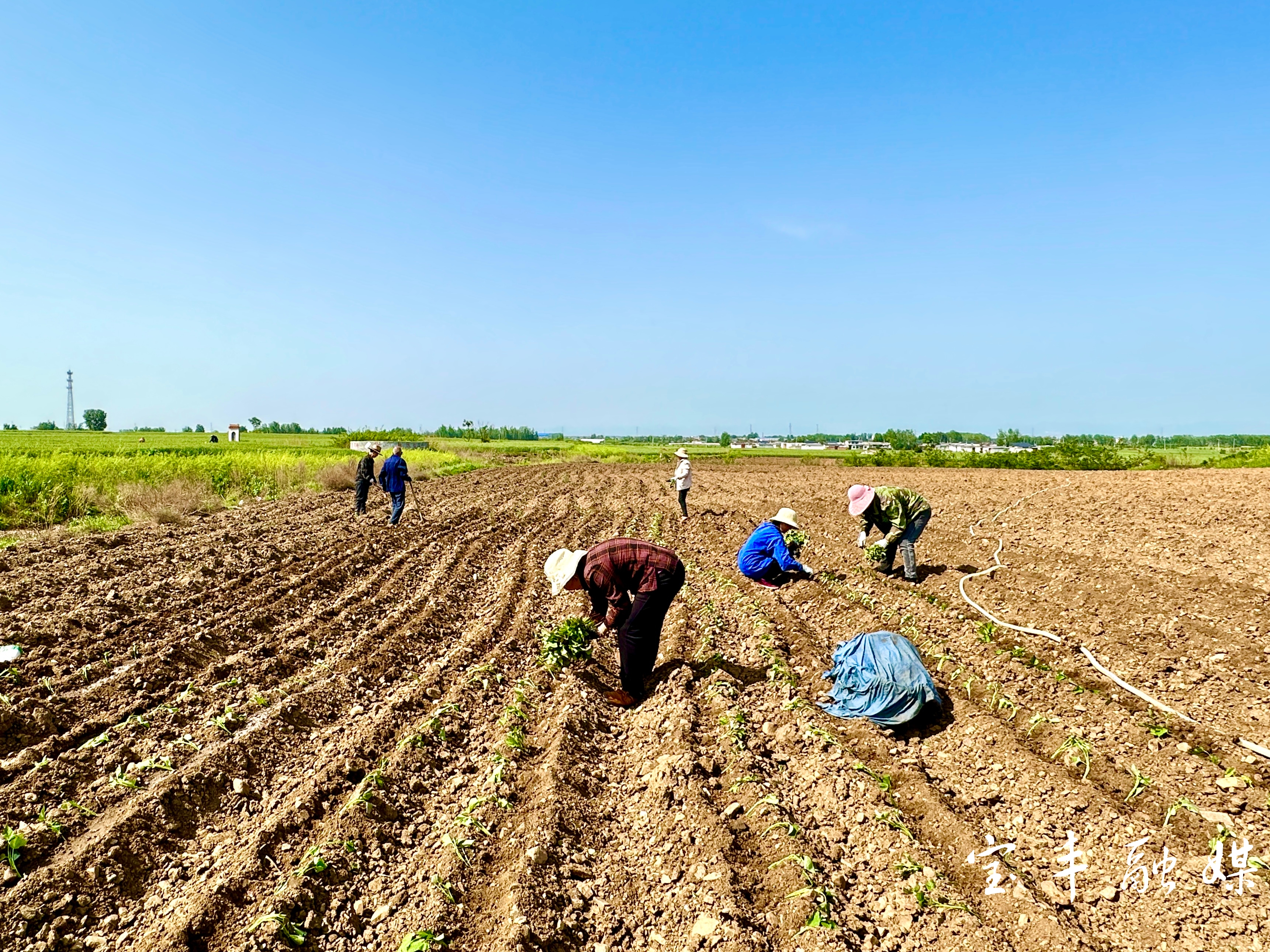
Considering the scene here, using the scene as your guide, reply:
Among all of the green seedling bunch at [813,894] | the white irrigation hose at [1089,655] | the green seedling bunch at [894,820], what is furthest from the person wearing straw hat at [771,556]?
the green seedling bunch at [813,894]

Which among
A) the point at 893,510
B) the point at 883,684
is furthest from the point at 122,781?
the point at 893,510

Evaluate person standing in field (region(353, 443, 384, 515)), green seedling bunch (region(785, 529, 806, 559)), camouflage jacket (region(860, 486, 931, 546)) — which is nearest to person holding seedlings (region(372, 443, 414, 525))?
person standing in field (region(353, 443, 384, 515))

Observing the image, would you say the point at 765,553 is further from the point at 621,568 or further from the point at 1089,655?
the point at 621,568

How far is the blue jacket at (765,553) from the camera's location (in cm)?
949

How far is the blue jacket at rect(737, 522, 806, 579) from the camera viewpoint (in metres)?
9.49

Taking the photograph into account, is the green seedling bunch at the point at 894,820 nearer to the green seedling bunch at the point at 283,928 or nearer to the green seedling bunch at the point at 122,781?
the green seedling bunch at the point at 283,928

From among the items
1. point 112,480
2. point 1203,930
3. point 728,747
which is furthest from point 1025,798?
point 112,480

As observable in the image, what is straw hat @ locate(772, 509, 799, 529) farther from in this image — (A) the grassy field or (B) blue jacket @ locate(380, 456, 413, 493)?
(A) the grassy field

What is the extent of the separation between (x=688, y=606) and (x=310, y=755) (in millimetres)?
5093

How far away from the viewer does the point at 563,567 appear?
568cm

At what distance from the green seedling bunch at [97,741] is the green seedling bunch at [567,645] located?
358cm

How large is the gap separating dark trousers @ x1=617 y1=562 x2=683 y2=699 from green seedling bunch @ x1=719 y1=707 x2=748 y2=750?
83cm

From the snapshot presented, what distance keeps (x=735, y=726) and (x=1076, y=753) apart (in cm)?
246

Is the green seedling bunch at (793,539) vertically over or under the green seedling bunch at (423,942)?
over
